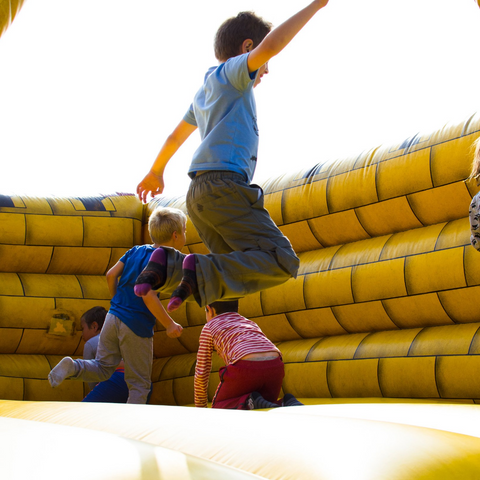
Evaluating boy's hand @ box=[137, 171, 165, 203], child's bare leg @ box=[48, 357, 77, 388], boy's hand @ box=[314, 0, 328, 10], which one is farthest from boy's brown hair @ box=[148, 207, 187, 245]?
boy's hand @ box=[314, 0, 328, 10]

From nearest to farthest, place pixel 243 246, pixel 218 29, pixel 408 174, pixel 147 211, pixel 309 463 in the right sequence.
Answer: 1. pixel 309 463
2. pixel 243 246
3. pixel 218 29
4. pixel 408 174
5. pixel 147 211

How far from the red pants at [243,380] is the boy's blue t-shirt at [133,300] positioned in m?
0.53

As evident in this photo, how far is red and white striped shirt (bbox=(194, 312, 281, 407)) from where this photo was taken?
145 cm

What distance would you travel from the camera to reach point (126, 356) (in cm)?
187

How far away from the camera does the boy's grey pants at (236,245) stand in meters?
1.08

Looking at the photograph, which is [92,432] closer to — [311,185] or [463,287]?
[463,287]

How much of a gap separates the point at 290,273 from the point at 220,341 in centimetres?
47

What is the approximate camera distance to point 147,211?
2646mm

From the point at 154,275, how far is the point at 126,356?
0.87 m

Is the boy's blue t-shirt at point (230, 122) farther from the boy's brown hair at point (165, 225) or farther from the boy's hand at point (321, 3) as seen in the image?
the boy's brown hair at point (165, 225)

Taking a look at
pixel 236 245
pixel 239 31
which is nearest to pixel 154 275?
pixel 236 245

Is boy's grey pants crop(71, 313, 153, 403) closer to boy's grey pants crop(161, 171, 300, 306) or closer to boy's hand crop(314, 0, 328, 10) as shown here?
boy's grey pants crop(161, 171, 300, 306)

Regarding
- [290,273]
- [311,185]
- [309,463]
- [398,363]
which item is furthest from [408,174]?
[309,463]

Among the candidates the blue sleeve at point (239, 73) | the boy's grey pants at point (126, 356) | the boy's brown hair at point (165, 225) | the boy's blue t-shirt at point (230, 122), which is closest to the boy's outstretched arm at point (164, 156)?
the boy's brown hair at point (165, 225)
